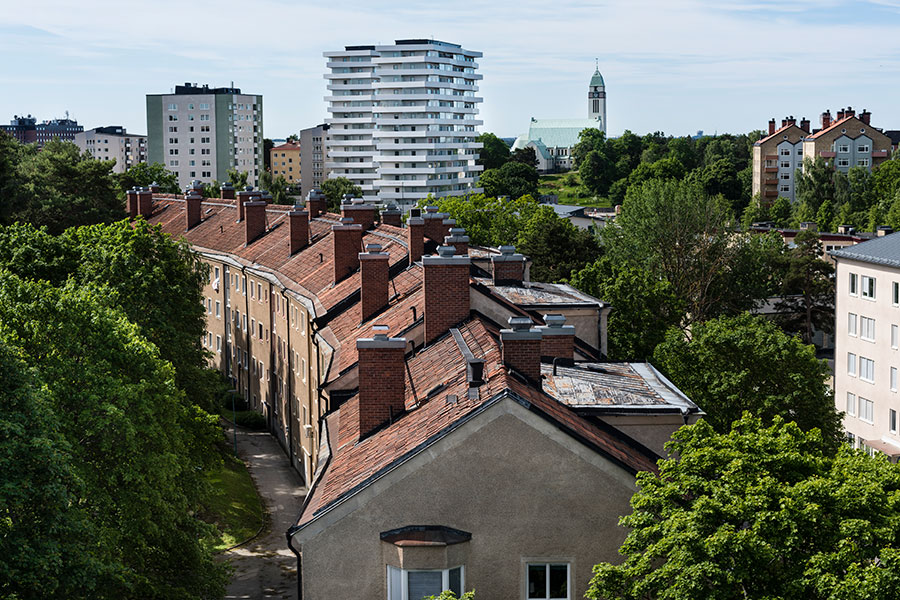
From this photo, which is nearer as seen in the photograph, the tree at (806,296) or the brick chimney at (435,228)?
the brick chimney at (435,228)

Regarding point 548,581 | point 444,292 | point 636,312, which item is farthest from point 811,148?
point 548,581

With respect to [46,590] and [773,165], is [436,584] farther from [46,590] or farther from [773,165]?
[773,165]

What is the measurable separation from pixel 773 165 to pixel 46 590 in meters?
168

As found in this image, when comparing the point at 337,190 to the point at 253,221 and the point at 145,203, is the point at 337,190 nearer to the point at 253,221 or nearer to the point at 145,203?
the point at 145,203

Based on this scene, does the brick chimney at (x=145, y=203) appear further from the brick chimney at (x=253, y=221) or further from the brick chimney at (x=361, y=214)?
the brick chimney at (x=361, y=214)

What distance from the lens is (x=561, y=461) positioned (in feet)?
72.7

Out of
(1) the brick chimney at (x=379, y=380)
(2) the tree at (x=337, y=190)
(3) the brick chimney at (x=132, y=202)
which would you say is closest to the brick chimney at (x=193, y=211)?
(3) the brick chimney at (x=132, y=202)

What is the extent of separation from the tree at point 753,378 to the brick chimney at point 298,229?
919 inches

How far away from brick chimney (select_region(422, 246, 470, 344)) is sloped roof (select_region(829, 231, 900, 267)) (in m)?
41.3

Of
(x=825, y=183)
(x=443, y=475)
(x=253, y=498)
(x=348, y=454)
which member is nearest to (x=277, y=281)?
(x=253, y=498)

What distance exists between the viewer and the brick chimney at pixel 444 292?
103 ft

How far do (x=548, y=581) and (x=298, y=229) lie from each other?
4179 centimetres

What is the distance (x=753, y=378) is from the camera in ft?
148

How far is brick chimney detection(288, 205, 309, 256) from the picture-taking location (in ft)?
202
